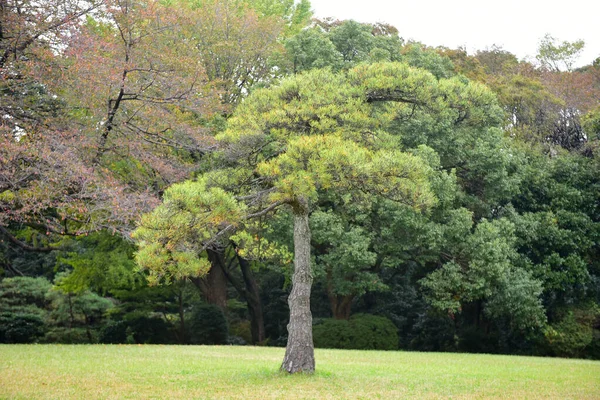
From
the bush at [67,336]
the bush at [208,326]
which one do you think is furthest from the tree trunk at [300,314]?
the bush at [67,336]

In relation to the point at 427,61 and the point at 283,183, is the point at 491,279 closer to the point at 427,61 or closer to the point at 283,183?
the point at 427,61

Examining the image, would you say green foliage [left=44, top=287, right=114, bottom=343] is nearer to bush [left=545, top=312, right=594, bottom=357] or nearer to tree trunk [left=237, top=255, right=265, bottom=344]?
tree trunk [left=237, top=255, right=265, bottom=344]

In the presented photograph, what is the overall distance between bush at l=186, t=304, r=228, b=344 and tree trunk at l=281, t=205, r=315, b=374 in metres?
10.4

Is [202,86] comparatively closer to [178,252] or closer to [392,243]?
[392,243]

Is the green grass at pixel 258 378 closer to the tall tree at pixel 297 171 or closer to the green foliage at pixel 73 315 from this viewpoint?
the tall tree at pixel 297 171

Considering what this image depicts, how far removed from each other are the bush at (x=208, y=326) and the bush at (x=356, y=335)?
10.6 ft

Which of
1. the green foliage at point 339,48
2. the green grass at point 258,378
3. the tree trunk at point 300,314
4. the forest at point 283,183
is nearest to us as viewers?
the green grass at point 258,378

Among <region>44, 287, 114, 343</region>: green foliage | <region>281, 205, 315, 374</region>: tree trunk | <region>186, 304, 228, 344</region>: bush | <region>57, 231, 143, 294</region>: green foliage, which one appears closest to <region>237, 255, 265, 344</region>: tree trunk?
<region>186, 304, 228, 344</region>: bush

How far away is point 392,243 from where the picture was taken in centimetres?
1812

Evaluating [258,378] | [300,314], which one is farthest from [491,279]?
[258,378]

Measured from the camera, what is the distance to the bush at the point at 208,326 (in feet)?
66.9

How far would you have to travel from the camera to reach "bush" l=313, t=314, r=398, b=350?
1878cm

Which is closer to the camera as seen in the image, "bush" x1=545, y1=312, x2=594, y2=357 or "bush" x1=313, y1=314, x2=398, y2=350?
"bush" x1=313, y1=314, x2=398, y2=350

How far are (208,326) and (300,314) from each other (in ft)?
35.1
